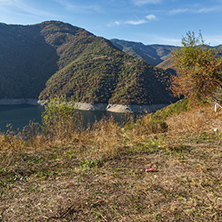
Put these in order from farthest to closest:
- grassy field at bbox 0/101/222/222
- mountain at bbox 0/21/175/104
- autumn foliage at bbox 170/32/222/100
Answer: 1. mountain at bbox 0/21/175/104
2. autumn foliage at bbox 170/32/222/100
3. grassy field at bbox 0/101/222/222

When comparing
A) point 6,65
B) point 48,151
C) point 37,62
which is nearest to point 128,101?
point 48,151

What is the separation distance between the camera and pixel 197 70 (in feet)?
43.6

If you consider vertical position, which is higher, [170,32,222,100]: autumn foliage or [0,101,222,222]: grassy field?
[170,32,222,100]: autumn foliage

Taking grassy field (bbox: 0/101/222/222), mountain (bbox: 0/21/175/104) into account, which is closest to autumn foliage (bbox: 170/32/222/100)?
grassy field (bbox: 0/101/222/222)

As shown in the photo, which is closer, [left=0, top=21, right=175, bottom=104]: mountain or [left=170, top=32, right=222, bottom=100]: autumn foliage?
[left=170, top=32, right=222, bottom=100]: autumn foliage

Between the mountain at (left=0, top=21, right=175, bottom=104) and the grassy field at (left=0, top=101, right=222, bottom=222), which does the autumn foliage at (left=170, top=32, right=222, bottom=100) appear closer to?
the grassy field at (left=0, top=101, right=222, bottom=222)

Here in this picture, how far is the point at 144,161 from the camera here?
19.8ft

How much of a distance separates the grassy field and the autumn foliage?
621 cm

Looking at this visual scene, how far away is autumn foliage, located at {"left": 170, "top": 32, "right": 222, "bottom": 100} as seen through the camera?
13216mm

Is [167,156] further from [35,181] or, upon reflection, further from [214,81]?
[214,81]

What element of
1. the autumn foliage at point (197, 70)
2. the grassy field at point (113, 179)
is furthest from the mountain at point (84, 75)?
the grassy field at point (113, 179)

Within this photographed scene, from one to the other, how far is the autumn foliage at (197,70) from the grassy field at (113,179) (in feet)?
20.4

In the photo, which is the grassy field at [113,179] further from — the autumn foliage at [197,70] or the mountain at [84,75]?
the mountain at [84,75]

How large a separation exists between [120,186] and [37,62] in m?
202
